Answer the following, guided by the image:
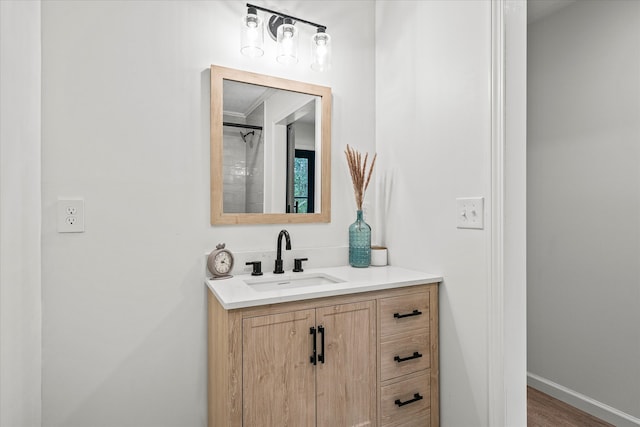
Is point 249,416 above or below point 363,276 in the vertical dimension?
below

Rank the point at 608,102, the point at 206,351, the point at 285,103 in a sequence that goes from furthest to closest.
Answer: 1. the point at 608,102
2. the point at 285,103
3. the point at 206,351

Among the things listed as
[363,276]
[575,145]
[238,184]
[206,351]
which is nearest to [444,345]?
[363,276]

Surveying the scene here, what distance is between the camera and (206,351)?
1604 mm

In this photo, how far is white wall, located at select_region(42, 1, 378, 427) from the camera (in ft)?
4.52

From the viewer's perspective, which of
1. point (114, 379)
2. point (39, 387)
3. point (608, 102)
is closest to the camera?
point (39, 387)

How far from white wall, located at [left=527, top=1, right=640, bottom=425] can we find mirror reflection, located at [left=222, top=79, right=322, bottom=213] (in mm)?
1607

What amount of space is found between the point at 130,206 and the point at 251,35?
3.13ft

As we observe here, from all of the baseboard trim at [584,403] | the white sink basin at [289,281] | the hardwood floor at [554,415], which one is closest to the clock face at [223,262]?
the white sink basin at [289,281]

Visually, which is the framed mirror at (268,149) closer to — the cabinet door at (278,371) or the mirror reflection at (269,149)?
the mirror reflection at (269,149)

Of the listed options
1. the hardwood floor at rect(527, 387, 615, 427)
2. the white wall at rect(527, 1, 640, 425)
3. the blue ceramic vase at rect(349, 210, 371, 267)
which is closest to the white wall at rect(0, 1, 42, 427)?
the blue ceramic vase at rect(349, 210, 371, 267)

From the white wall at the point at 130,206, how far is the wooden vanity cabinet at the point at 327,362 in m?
0.21

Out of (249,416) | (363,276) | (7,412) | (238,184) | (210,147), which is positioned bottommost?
(249,416)

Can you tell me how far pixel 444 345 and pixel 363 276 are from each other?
49 centimetres

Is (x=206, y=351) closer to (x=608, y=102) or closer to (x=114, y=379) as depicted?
(x=114, y=379)
